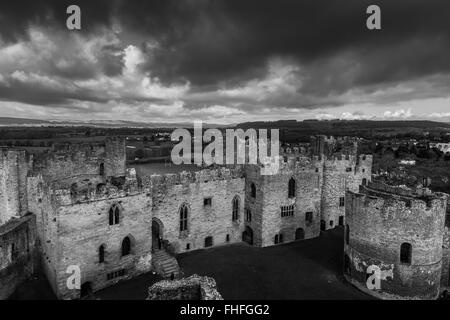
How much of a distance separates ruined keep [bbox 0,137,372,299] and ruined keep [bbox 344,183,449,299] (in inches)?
356

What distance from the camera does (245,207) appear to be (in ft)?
99.5

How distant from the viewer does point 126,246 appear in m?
23.5

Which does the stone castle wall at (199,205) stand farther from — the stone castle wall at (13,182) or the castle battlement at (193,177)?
the stone castle wall at (13,182)

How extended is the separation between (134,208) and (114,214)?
1.44m

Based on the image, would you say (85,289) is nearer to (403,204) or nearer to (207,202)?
(207,202)

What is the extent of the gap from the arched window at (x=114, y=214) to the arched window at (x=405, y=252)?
1848 centimetres

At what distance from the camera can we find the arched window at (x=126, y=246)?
2330 cm

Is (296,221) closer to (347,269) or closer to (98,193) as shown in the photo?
(347,269)

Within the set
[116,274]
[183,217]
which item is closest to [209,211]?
[183,217]

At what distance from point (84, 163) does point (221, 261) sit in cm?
1451

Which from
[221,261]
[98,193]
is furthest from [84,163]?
[221,261]

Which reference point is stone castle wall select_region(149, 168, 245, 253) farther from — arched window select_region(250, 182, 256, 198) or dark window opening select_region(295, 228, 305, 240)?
dark window opening select_region(295, 228, 305, 240)

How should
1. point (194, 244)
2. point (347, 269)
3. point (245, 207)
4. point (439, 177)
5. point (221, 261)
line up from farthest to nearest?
point (439, 177) < point (245, 207) < point (194, 244) < point (221, 261) < point (347, 269)
